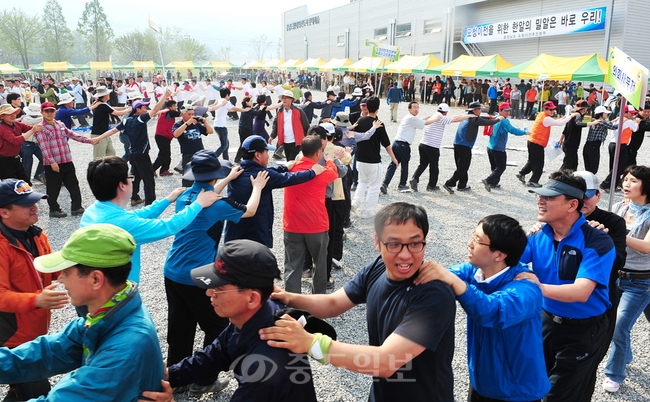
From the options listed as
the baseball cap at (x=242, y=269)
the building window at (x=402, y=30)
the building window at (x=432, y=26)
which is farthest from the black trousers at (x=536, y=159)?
the building window at (x=402, y=30)

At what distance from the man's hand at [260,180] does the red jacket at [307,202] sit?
2.12 feet

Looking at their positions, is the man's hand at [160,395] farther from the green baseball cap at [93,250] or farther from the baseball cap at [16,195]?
the baseball cap at [16,195]

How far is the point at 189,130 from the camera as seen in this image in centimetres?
873

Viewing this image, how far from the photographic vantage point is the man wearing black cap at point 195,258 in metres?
3.45

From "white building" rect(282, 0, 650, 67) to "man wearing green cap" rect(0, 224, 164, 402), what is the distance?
A: 31019 millimetres

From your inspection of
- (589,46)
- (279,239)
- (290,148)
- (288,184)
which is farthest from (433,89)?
(288,184)

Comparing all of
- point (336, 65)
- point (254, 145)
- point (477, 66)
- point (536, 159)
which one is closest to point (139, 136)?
point (254, 145)

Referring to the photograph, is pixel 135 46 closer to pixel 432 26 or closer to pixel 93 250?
pixel 432 26

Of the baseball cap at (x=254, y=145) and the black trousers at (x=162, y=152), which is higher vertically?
the baseball cap at (x=254, y=145)

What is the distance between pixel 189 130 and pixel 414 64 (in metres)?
23.5

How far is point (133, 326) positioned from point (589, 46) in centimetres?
3308

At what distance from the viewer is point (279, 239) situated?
23.8ft

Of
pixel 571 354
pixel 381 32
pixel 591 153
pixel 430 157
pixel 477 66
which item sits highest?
pixel 381 32

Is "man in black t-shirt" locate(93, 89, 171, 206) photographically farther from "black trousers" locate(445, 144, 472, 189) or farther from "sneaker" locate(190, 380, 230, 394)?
"black trousers" locate(445, 144, 472, 189)
